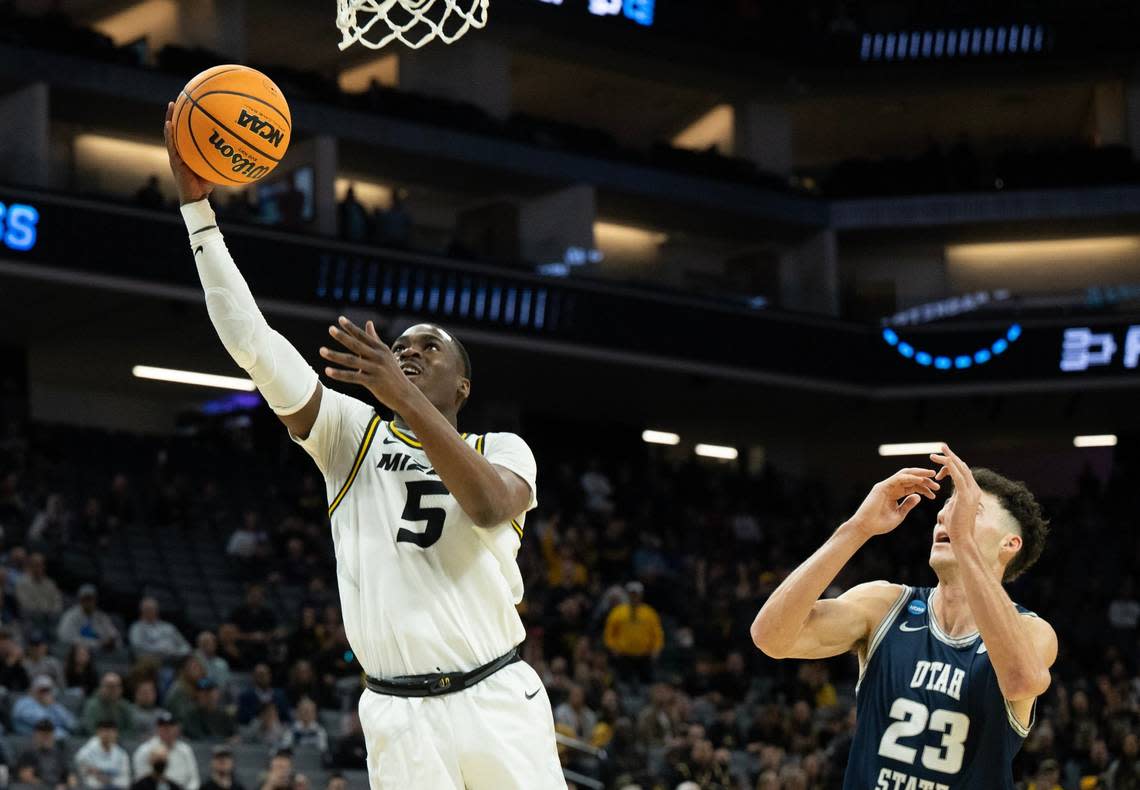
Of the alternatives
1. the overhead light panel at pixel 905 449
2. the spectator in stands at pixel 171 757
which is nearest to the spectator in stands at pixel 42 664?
the spectator in stands at pixel 171 757

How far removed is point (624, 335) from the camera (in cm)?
2666

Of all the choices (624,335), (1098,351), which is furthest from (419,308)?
(1098,351)

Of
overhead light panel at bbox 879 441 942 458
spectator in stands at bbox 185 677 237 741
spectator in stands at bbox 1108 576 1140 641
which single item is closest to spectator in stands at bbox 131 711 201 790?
spectator in stands at bbox 185 677 237 741

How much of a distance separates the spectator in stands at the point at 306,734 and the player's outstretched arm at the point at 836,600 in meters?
10.6

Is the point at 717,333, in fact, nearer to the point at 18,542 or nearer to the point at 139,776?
the point at 18,542

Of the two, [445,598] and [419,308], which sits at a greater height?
[419,308]

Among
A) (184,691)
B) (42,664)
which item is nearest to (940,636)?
(184,691)

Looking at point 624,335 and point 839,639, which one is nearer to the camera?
point 839,639

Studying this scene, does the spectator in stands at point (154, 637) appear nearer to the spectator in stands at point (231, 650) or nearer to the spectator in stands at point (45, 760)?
the spectator in stands at point (231, 650)

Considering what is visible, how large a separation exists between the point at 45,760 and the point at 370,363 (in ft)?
31.5

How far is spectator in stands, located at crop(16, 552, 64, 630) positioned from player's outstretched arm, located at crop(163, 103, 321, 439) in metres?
12.1

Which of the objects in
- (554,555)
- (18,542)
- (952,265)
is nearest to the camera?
(18,542)

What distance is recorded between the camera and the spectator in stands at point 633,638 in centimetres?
1991

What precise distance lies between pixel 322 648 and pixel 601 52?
17027 millimetres
